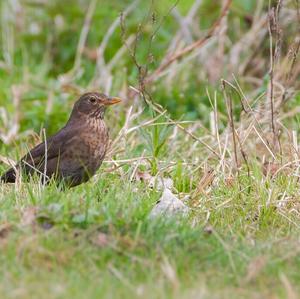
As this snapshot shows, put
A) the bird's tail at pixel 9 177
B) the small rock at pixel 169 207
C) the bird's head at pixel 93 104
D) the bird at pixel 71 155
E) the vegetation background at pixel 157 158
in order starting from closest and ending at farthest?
the vegetation background at pixel 157 158, the small rock at pixel 169 207, the bird at pixel 71 155, the bird's tail at pixel 9 177, the bird's head at pixel 93 104

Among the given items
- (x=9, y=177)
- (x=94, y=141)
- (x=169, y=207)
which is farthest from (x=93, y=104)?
(x=169, y=207)

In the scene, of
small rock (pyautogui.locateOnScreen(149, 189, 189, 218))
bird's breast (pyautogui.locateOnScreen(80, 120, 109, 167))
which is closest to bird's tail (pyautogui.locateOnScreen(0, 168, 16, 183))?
bird's breast (pyautogui.locateOnScreen(80, 120, 109, 167))

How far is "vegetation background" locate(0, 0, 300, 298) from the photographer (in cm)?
469

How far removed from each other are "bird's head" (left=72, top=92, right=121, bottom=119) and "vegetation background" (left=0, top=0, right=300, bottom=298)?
274 millimetres

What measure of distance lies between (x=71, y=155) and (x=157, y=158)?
0.77 meters

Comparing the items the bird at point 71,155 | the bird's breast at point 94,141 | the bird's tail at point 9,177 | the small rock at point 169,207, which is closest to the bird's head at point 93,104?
the bird at point 71,155

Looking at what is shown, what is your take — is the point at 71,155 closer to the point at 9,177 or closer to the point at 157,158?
the point at 9,177

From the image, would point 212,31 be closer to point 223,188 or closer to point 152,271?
point 223,188

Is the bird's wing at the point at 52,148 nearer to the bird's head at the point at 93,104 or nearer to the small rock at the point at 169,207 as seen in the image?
the bird's head at the point at 93,104

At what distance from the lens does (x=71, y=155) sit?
6539mm

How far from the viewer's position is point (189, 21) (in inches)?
412

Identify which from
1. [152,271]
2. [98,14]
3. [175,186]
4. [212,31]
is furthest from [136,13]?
[152,271]

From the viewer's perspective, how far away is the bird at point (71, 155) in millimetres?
6438

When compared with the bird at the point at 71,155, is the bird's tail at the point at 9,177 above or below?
below
